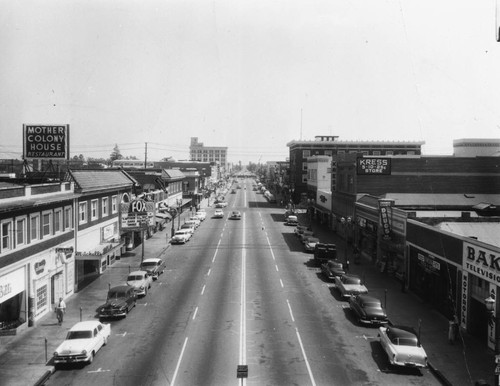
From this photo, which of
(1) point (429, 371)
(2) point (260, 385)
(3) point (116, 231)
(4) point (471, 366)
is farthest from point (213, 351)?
(3) point (116, 231)

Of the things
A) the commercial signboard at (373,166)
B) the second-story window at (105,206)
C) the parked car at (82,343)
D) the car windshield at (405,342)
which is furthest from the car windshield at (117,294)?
the commercial signboard at (373,166)

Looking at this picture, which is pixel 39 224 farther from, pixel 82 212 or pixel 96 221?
pixel 96 221

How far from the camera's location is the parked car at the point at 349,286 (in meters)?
34.1

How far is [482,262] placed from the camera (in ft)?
84.3

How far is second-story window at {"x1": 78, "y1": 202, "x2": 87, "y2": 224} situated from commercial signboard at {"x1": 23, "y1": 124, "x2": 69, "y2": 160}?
4669mm

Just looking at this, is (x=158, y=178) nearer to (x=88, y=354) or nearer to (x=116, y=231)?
(x=116, y=231)

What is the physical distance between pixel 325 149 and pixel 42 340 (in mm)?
105576

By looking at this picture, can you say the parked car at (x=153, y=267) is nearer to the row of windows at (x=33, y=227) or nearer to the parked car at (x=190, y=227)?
the row of windows at (x=33, y=227)

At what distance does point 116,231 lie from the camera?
50844 millimetres

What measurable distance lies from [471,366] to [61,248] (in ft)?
85.3

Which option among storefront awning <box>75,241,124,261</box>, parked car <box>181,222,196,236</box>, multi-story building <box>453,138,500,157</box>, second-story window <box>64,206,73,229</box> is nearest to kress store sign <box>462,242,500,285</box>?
storefront awning <box>75,241,124,261</box>

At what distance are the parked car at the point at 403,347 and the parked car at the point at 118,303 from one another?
15.3 meters

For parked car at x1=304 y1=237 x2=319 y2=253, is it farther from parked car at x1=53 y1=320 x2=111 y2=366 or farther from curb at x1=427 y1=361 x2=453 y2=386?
parked car at x1=53 y1=320 x2=111 y2=366

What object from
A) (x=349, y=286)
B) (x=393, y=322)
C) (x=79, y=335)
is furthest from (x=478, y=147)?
(x=79, y=335)
